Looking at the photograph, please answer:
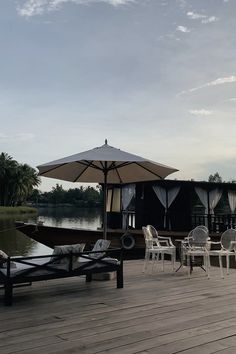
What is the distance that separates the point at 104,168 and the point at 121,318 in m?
2.91

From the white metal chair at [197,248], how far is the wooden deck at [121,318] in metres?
0.71

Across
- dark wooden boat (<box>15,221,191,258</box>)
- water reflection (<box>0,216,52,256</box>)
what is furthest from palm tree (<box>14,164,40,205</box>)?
dark wooden boat (<box>15,221,191,258</box>)

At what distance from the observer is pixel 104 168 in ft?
21.0

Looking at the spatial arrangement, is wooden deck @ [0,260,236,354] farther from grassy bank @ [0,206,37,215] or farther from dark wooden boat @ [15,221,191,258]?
grassy bank @ [0,206,37,215]

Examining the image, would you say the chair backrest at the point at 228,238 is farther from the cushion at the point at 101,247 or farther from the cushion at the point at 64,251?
the cushion at the point at 64,251

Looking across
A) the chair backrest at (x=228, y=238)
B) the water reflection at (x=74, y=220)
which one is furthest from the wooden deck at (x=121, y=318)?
the water reflection at (x=74, y=220)

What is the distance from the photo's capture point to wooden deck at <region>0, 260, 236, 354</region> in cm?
315

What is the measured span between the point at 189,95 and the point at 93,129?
2859 millimetres

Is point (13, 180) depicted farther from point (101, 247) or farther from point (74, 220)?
point (101, 247)

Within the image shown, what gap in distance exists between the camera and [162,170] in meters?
6.52

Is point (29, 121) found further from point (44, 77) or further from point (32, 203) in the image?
point (32, 203)

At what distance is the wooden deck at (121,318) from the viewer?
315cm

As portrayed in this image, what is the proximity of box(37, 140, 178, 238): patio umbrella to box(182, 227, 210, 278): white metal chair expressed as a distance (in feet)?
4.01

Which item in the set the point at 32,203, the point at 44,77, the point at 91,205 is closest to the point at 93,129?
the point at 44,77
